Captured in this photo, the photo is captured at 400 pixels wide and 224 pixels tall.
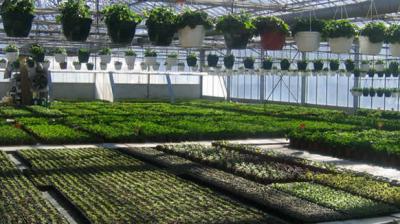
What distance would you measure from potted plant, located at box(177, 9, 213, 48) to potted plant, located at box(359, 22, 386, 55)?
271 cm

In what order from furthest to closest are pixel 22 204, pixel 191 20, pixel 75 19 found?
pixel 191 20 < pixel 75 19 < pixel 22 204

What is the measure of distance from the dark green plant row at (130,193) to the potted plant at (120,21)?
7.75 feet

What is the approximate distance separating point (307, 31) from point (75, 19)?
394 centimetres

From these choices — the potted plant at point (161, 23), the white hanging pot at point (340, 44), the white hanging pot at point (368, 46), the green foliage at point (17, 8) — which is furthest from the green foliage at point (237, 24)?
the green foliage at point (17, 8)

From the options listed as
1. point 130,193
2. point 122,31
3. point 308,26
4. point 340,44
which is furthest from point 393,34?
point 130,193

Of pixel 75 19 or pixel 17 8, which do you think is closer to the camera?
pixel 17 8

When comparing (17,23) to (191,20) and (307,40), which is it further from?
(307,40)

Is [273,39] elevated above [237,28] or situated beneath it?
situated beneath

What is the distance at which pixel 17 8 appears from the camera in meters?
8.77

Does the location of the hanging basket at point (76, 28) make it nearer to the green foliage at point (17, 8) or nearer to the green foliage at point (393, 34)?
the green foliage at point (17, 8)

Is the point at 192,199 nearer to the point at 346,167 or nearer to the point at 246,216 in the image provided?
the point at 246,216

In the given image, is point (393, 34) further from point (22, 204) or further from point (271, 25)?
point (22, 204)

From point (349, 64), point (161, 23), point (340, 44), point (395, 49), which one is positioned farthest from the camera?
point (349, 64)

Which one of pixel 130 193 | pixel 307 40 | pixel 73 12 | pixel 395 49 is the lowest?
pixel 130 193
